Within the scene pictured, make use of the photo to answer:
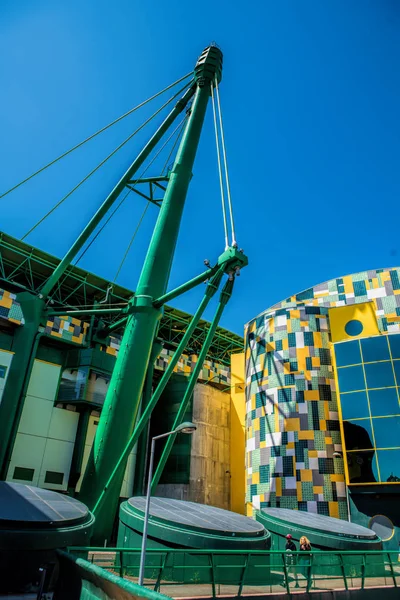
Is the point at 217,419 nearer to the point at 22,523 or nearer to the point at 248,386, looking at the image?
the point at 248,386

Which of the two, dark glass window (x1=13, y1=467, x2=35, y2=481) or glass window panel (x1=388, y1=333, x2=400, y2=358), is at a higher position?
glass window panel (x1=388, y1=333, x2=400, y2=358)

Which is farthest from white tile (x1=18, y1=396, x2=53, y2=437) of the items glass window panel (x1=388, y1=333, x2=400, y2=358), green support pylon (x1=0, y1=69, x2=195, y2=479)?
glass window panel (x1=388, y1=333, x2=400, y2=358)

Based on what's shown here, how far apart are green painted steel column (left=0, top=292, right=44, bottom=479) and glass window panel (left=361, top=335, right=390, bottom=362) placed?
2234cm

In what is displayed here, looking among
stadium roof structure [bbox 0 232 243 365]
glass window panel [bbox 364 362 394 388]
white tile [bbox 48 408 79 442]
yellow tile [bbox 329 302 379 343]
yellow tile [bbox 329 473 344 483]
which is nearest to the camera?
yellow tile [bbox 329 473 344 483]

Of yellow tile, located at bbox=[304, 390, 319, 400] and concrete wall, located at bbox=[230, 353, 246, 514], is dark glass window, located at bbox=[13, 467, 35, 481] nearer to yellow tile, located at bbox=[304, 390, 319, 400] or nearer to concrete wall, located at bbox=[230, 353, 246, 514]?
concrete wall, located at bbox=[230, 353, 246, 514]

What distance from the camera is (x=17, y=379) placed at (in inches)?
898

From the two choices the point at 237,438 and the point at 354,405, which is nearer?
the point at 354,405

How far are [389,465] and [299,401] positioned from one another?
7437 millimetres

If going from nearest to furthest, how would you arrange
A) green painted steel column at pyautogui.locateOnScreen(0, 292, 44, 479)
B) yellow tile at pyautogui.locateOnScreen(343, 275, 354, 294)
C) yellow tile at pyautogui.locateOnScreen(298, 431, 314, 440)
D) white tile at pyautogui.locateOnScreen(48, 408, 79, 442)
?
green painted steel column at pyautogui.locateOnScreen(0, 292, 44, 479) → yellow tile at pyautogui.locateOnScreen(298, 431, 314, 440) → white tile at pyautogui.locateOnScreen(48, 408, 79, 442) → yellow tile at pyautogui.locateOnScreen(343, 275, 354, 294)

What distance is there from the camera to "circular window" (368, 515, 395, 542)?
2739 cm

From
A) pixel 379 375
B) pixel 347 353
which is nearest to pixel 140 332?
pixel 347 353

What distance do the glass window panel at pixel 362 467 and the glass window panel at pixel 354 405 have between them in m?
2.50

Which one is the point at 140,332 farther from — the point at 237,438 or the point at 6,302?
the point at 237,438

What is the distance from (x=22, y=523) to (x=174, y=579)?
4218mm
